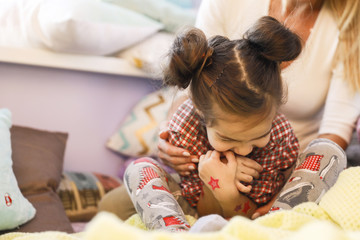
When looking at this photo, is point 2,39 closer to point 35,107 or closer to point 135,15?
point 35,107

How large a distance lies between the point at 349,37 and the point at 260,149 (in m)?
0.43

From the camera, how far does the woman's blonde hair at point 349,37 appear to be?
1168 mm

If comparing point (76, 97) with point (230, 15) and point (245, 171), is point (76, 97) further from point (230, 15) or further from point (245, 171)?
point (245, 171)

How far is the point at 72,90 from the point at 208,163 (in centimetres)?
76

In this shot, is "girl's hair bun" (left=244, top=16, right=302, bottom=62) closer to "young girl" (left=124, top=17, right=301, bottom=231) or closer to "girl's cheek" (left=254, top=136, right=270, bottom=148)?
"young girl" (left=124, top=17, right=301, bottom=231)

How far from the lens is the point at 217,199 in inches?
38.9

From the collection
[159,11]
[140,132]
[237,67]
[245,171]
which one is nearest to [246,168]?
[245,171]

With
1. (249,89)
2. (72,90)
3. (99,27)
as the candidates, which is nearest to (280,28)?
(249,89)

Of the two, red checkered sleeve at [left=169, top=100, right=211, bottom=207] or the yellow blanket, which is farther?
red checkered sleeve at [left=169, top=100, right=211, bottom=207]

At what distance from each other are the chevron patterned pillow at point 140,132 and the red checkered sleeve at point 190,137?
0.57 meters

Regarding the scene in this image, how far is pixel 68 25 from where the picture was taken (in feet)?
4.44

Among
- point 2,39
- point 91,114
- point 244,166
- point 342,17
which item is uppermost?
point 342,17

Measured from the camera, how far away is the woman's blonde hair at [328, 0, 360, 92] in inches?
46.0

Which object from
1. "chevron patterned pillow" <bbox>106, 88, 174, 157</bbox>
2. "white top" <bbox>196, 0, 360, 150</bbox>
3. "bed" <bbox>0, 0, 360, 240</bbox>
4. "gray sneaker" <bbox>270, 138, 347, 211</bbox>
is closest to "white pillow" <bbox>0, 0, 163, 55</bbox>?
"bed" <bbox>0, 0, 360, 240</bbox>
